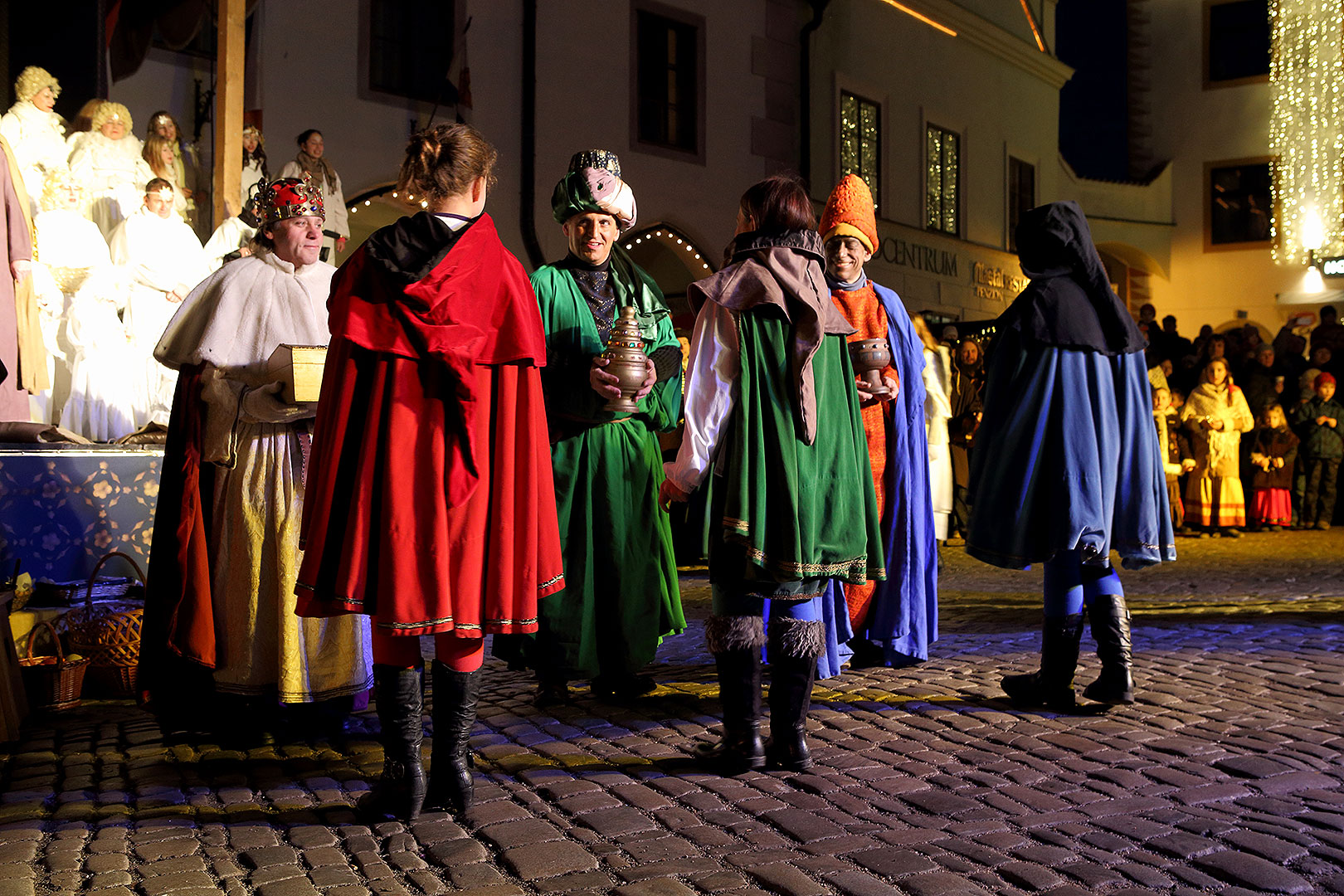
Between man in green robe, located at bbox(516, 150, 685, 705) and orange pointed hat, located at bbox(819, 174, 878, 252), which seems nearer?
man in green robe, located at bbox(516, 150, 685, 705)

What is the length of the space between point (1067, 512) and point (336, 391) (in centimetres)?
273

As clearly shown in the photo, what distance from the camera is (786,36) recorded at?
17.6m

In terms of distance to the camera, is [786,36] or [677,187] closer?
[677,187]

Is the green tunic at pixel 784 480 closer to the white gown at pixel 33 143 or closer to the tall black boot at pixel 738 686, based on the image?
the tall black boot at pixel 738 686

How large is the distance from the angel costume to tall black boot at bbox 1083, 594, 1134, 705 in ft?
9.12

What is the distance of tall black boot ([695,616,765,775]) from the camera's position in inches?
156

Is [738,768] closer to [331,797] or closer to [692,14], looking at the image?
[331,797]

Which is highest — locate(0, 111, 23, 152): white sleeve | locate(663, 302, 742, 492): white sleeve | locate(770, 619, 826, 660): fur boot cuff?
locate(0, 111, 23, 152): white sleeve

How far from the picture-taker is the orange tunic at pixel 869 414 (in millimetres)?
5586

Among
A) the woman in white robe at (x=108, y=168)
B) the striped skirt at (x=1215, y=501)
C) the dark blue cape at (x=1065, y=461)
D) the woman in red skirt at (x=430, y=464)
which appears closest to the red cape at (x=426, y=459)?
the woman in red skirt at (x=430, y=464)

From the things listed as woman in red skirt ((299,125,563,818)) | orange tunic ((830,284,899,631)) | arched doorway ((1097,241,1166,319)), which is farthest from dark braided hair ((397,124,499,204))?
arched doorway ((1097,241,1166,319))

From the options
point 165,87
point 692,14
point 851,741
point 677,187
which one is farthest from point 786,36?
point 851,741

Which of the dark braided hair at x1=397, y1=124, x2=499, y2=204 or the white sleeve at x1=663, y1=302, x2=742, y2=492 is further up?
the dark braided hair at x1=397, y1=124, x2=499, y2=204

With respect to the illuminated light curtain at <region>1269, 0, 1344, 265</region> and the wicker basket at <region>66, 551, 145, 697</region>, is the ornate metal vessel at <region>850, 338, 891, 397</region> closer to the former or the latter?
the wicker basket at <region>66, 551, 145, 697</region>
